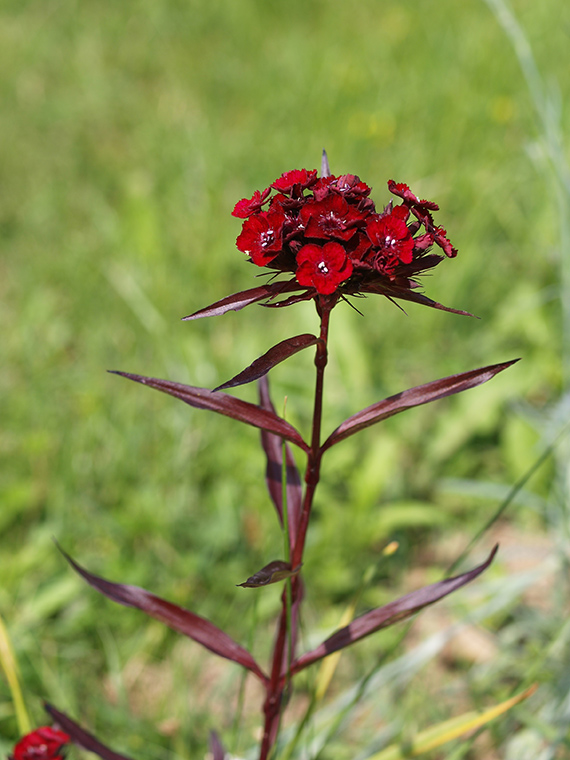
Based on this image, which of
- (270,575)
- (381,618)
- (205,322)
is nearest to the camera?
(270,575)

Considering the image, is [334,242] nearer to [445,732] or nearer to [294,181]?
[294,181]

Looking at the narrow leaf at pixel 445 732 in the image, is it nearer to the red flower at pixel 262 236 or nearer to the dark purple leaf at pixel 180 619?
the dark purple leaf at pixel 180 619

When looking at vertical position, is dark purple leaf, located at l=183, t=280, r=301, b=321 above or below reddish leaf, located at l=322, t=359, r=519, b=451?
above

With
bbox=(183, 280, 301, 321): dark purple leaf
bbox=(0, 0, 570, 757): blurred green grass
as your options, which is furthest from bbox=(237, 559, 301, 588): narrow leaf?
bbox=(0, 0, 570, 757): blurred green grass

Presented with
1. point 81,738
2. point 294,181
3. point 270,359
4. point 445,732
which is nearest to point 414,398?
point 270,359

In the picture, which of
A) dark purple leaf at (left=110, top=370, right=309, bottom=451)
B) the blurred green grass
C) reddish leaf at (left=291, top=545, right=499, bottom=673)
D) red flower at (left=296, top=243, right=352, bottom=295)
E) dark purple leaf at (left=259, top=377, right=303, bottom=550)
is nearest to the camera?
red flower at (left=296, top=243, right=352, bottom=295)

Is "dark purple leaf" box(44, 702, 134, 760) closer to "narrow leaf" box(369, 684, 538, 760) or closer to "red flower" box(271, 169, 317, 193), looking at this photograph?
"narrow leaf" box(369, 684, 538, 760)

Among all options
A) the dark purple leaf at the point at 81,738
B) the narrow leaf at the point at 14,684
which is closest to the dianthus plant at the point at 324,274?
the dark purple leaf at the point at 81,738
